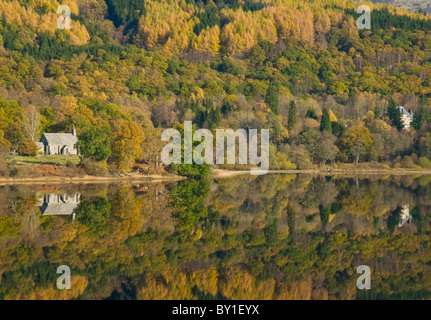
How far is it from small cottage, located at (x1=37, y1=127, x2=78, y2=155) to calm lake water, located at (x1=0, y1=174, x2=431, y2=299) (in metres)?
32.7

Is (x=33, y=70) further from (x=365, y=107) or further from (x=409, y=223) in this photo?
(x=409, y=223)

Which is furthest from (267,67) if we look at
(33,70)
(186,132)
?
(186,132)

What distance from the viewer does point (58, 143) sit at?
7731cm

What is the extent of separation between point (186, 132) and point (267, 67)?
295ft

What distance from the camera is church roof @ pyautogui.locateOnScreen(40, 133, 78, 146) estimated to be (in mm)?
77312

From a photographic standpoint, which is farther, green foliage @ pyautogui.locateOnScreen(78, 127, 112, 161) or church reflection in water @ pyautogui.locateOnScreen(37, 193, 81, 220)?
green foliage @ pyautogui.locateOnScreen(78, 127, 112, 161)

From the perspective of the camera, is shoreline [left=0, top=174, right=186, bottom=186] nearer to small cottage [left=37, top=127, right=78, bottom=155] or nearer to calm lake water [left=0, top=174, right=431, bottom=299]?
small cottage [left=37, top=127, right=78, bottom=155]

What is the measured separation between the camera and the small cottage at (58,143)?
76.8 metres

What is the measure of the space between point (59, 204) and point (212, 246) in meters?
16.9

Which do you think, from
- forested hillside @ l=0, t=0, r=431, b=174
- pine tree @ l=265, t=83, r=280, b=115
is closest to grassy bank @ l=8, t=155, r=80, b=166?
forested hillside @ l=0, t=0, r=431, b=174

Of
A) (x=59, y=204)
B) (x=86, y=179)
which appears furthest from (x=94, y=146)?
(x=59, y=204)

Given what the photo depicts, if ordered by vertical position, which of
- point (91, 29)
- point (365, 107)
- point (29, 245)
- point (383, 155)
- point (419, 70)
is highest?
point (91, 29)

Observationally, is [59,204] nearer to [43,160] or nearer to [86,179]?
[86,179]

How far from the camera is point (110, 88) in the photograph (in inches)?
4715
